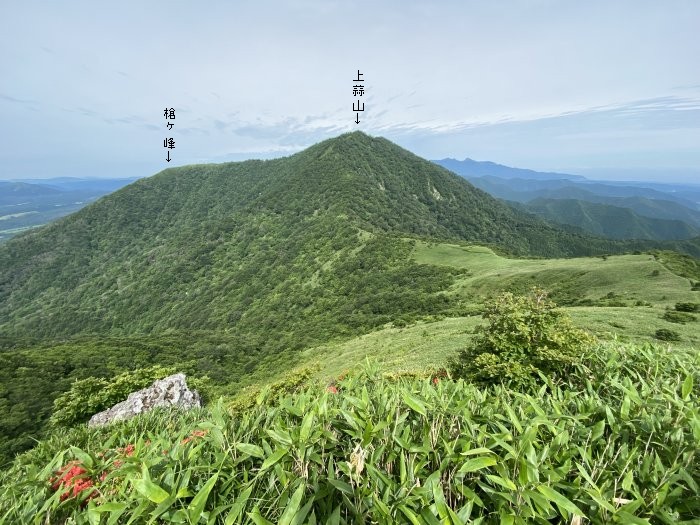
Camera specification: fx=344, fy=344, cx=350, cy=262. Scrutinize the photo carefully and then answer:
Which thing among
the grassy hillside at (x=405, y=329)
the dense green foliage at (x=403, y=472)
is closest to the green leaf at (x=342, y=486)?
the dense green foliage at (x=403, y=472)

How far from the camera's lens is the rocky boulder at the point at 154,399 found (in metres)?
16.9

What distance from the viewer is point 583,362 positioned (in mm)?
6520

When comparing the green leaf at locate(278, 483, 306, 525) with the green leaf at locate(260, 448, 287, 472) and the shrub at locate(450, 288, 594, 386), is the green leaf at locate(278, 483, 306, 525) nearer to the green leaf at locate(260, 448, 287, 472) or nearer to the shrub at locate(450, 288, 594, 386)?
the green leaf at locate(260, 448, 287, 472)

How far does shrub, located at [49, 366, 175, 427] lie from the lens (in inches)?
762

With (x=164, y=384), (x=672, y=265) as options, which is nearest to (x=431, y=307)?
(x=672, y=265)

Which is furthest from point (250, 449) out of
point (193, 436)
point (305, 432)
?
point (193, 436)

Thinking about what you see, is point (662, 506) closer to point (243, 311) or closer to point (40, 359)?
point (40, 359)

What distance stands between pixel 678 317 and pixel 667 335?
3832 mm

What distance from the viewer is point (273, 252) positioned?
106375 millimetres

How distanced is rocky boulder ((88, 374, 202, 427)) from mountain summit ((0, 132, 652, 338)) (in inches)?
1169

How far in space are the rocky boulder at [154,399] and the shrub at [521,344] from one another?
13.4 m

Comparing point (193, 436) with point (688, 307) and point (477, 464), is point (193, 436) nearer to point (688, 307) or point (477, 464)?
point (477, 464)

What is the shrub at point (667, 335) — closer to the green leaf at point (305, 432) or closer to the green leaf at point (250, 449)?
the green leaf at point (305, 432)

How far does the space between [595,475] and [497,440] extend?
3.00 feet
